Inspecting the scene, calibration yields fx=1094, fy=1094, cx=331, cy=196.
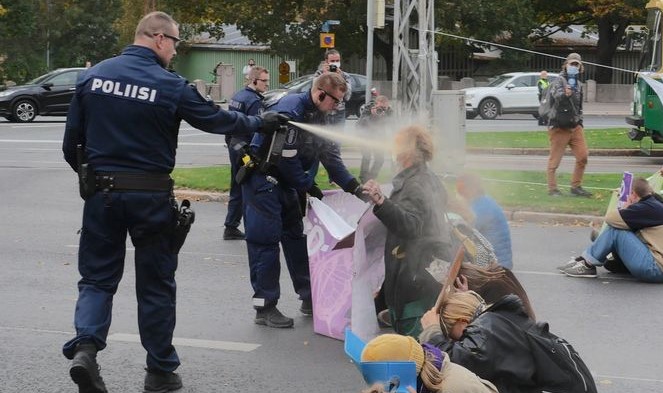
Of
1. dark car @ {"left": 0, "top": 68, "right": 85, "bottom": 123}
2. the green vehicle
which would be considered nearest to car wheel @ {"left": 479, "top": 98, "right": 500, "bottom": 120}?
dark car @ {"left": 0, "top": 68, "right": 85, "bottom": 123}

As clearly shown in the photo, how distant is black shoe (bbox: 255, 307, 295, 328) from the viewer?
7.39 meters

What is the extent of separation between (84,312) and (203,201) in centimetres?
895

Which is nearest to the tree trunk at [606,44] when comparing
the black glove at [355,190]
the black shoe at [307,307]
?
the black shoe at [307,307]

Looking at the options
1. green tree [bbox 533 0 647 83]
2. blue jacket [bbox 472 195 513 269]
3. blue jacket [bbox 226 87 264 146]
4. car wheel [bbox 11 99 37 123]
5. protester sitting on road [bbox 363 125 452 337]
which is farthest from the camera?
green tree [bbox 533 0 647 83]

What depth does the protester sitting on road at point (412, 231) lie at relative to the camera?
20.5 feet

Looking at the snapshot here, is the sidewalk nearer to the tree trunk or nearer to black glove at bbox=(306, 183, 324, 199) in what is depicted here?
the tree trunk

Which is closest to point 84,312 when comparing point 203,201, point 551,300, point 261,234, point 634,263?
point 261,234

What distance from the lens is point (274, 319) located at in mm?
7406

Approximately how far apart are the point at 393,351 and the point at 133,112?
2.54 meters

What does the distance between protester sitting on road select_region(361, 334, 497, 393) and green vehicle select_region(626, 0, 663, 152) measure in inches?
682

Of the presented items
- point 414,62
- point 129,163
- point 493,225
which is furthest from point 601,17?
point 129,163

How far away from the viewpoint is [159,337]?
19.1 ft

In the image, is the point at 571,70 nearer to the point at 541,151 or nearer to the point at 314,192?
the point at 541,151

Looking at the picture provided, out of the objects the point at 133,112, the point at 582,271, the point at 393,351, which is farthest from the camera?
the point at 582,271
